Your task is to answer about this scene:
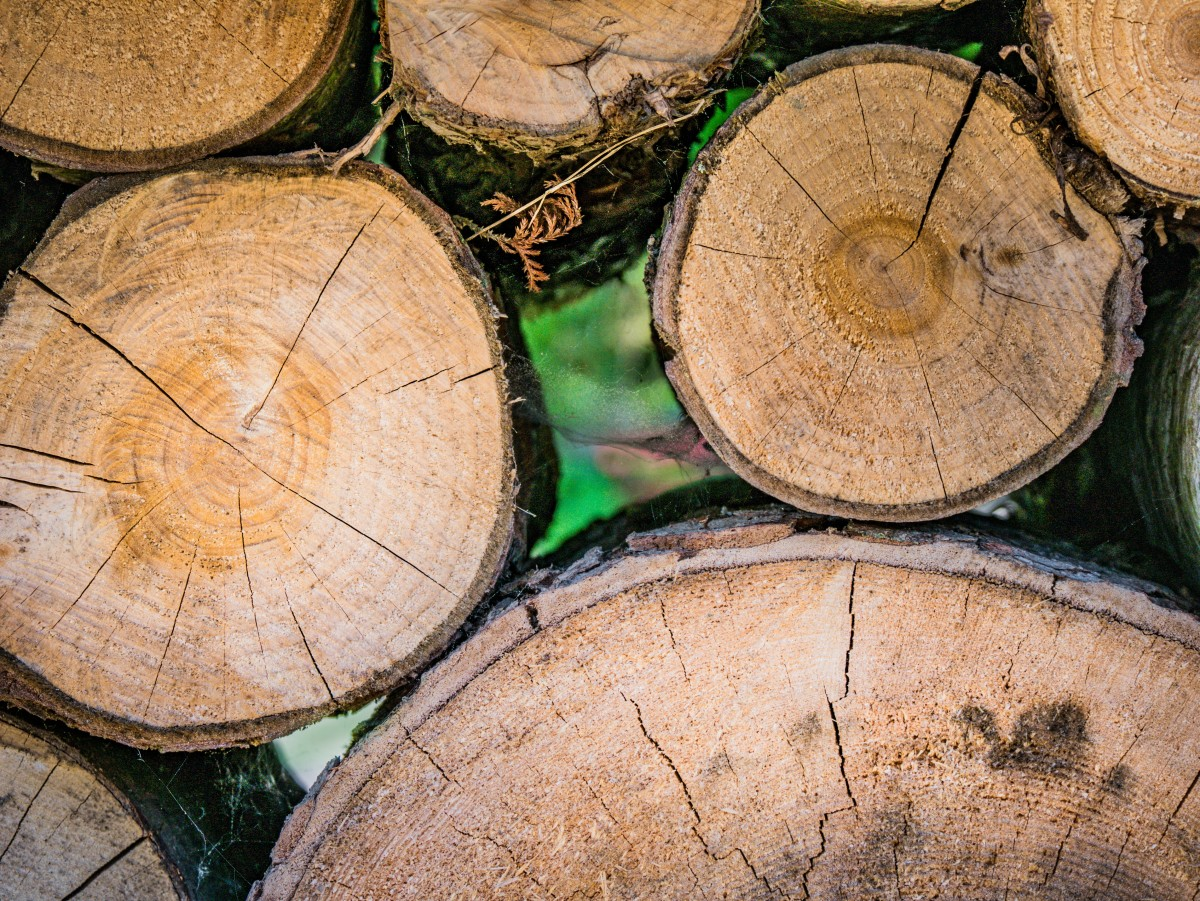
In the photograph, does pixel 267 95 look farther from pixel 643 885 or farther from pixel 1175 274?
pixel 1175 274

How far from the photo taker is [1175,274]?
187 cm

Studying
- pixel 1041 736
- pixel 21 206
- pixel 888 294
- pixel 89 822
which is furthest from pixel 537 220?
pixel 89 822

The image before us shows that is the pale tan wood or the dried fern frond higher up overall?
the pale tan wood

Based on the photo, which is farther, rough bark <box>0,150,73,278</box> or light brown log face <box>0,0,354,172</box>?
rough bark <box>0,150,73,278</box>

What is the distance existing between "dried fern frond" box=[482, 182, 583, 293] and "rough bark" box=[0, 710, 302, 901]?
145 centimetres

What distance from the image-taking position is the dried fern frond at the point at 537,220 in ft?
5.65

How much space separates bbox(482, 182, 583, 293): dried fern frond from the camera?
1724 millimetres

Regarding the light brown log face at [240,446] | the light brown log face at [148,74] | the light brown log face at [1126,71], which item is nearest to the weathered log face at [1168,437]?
the light brown log face at [1126,71]

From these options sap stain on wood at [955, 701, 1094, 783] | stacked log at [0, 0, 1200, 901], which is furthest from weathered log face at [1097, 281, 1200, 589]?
sap stain on wood at [955, 701, 1094, 783]

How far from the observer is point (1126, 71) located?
1.52 metres

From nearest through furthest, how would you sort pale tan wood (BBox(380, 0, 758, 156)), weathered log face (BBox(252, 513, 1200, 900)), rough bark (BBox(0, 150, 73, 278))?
1. pale tan wood (BBox(380, 0, 758, 156))
2. weathered log face (BBox(252, 513, 1200, 900))
3. rough bark (BBox(0, 150, 73, 278))

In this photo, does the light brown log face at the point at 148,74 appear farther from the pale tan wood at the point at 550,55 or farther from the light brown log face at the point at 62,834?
the light brown log face at the point at 62,834

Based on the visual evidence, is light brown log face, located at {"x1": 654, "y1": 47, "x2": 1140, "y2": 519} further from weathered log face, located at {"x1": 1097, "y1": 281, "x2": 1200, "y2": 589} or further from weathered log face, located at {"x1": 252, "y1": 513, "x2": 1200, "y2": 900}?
weathered log face, located at {"x1": 1097, "y1": 281, "x2": 1200, "y2": 589}

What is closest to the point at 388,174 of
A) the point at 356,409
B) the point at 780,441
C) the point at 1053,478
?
the point at 356,409
